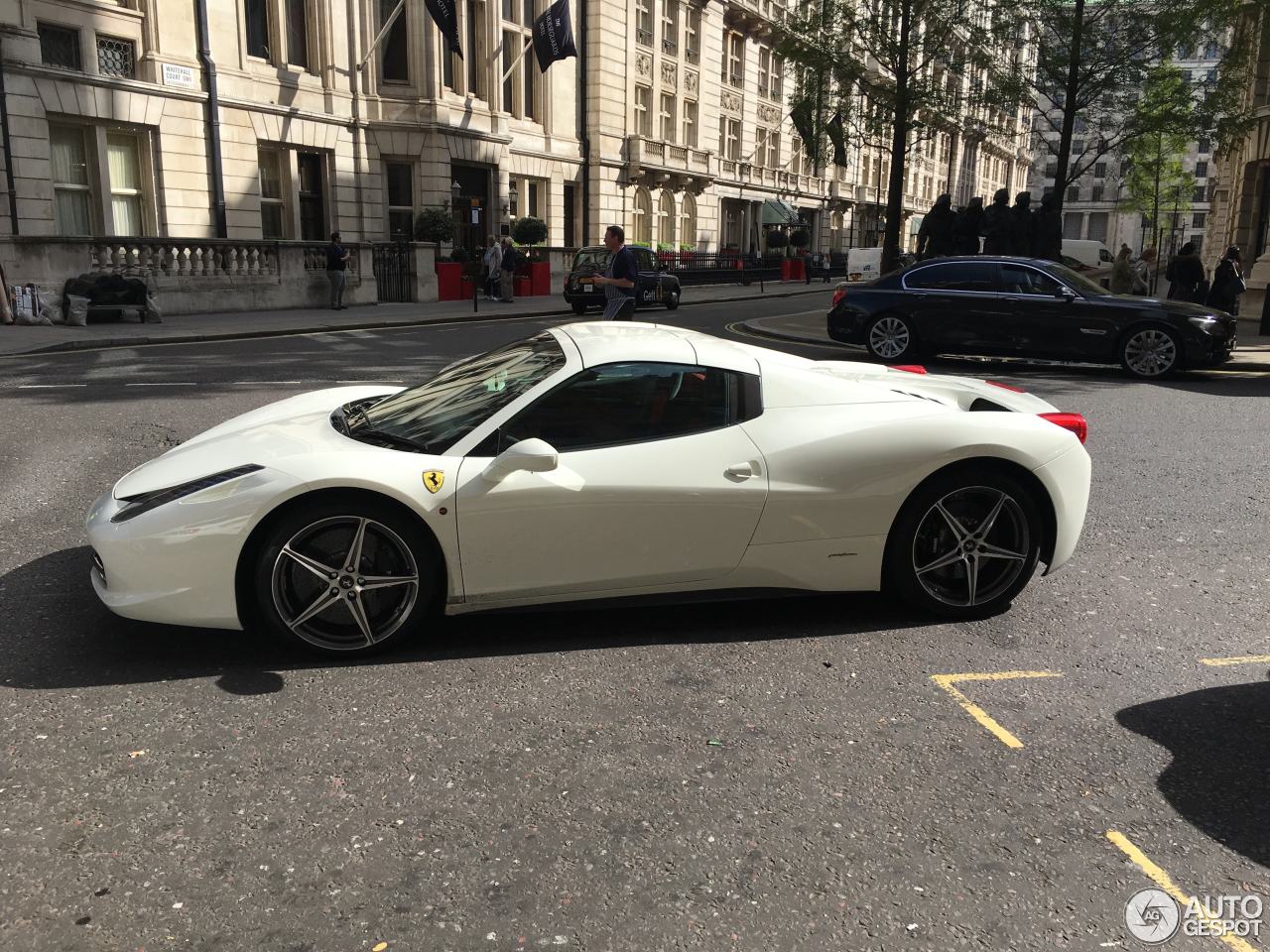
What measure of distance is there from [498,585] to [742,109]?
53784mm

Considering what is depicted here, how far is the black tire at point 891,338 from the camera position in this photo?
46.0 ft

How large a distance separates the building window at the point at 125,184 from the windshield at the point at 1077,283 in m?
21.2

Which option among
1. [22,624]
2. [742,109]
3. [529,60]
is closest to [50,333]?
[22,624]

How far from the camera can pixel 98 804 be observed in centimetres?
293

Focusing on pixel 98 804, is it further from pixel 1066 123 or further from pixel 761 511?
pixel 1066 123

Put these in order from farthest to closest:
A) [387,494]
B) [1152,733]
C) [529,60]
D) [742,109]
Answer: [742,109]
[529,60]
[387,494]
[1152,733]

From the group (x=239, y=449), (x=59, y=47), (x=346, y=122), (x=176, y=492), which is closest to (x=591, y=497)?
(x=239, y=449)

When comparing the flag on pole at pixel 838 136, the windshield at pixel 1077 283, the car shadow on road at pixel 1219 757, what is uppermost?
the flag on pole at pixel 838 136

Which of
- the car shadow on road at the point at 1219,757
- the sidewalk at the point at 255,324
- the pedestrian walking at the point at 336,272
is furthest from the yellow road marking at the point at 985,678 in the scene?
the pedestrian walking at the point at 336,272

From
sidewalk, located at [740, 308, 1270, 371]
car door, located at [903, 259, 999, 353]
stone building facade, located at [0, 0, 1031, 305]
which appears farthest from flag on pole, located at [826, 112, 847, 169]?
car door, located at [903, 259, 999, 353]

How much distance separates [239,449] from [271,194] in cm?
2655

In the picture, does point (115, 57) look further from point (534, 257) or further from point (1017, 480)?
point (1017, 480)

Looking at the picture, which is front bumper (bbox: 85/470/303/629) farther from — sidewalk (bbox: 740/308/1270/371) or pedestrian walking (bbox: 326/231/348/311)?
pedestrian walking (bbox: 326/231/348/311)

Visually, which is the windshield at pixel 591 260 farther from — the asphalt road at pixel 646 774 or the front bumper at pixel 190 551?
the front bumper at pixel 190 551
